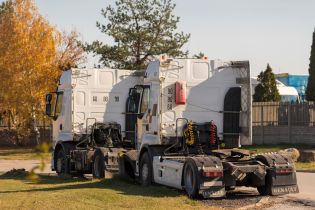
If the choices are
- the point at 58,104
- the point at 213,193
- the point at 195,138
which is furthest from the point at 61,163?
the point at 213,193

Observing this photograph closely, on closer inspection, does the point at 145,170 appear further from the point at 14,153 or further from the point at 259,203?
the point at 14,153

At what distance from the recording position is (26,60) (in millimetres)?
40219

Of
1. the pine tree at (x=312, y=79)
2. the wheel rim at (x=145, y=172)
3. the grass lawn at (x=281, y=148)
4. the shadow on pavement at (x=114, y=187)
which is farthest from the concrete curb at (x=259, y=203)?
the pine tree at (x=312, y=79)

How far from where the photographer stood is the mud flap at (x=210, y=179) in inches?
488

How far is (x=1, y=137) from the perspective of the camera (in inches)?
1855

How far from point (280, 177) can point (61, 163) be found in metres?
9.63

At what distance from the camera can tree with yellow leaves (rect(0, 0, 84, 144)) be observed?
1587 inches

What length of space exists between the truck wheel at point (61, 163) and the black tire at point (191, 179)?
806cm

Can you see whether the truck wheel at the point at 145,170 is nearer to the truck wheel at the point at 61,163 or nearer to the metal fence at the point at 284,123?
the truck wheel at the point at 61,163

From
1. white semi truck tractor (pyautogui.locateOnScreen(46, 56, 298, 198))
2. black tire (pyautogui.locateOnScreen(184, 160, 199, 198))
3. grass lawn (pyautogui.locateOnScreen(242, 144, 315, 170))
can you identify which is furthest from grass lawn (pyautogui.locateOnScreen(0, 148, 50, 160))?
black tire (pyautogui.locateOnScreen(184, 160, 199, 198))

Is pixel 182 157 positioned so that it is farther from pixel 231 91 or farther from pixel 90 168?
pixel 90 168

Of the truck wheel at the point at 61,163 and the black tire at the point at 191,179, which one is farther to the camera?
the truck wheel at the point at 61,163

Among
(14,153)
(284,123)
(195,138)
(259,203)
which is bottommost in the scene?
(259,203)

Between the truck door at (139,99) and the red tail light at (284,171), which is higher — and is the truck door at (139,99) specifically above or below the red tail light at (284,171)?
above
